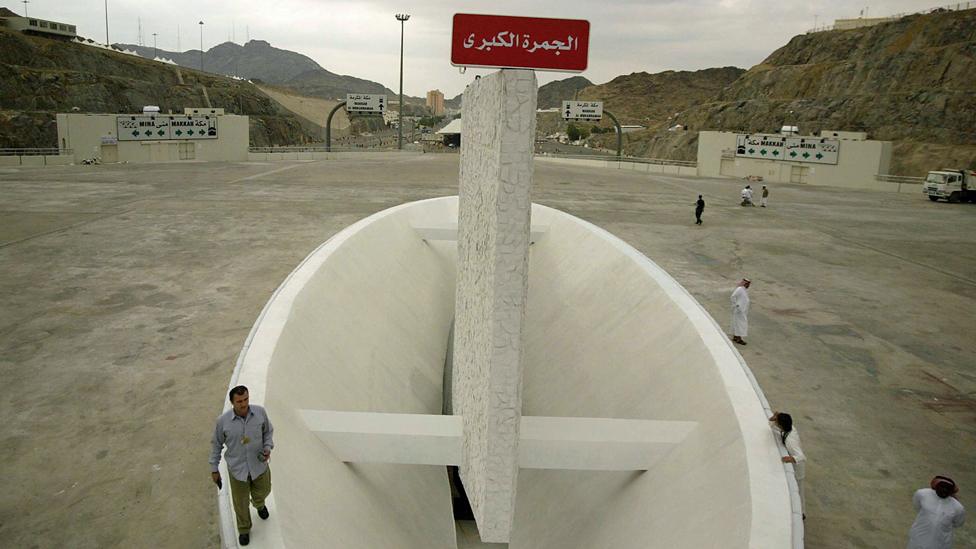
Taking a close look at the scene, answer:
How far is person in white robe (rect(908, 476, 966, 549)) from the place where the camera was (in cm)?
520

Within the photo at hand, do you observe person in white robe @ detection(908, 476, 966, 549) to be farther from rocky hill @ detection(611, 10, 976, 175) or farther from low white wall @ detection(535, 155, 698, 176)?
rocky hill @ detection(611, 10, 976, 175)

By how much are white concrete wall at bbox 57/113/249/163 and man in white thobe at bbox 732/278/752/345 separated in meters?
37.8

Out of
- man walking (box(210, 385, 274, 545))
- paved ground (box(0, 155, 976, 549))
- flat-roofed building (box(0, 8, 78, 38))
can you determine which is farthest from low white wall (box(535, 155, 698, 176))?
flat-roofed building (box(0, 8, 78, 38))

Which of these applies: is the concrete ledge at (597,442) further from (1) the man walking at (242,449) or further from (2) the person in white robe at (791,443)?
(1) the man walking at (242,449)

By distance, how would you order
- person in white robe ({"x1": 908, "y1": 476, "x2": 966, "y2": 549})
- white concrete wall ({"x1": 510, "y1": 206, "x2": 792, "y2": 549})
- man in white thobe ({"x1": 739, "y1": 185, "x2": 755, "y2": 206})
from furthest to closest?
man in white thobe ({"x1": 739, "y1": 185, "x2": 755, "y2": 206}) → white concrete wall ({"x1": 510, "y1": 206, "x2": 792, "y2": 549}) → person in white robe ({"x1": 908, "y1": 476, "x2": 966, "y2": 549})

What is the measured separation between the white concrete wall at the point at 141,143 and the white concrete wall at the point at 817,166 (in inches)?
1241

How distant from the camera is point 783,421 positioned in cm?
574

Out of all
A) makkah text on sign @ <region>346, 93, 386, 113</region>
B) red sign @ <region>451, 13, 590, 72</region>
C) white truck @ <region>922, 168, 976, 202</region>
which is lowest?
white truck @ <region>922, 168, 976, 202</region>

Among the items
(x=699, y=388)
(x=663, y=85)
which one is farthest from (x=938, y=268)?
(x=663, y=85)

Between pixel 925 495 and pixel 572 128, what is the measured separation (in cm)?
12868

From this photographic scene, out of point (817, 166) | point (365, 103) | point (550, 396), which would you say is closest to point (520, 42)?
point (550, 396)

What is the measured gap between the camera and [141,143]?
1555 inches

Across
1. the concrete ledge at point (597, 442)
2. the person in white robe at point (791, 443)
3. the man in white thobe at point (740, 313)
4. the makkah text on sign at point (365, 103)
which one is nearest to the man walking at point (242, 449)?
the concrete ledge at point (597, 442)

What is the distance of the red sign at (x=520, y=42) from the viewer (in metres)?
5.11
